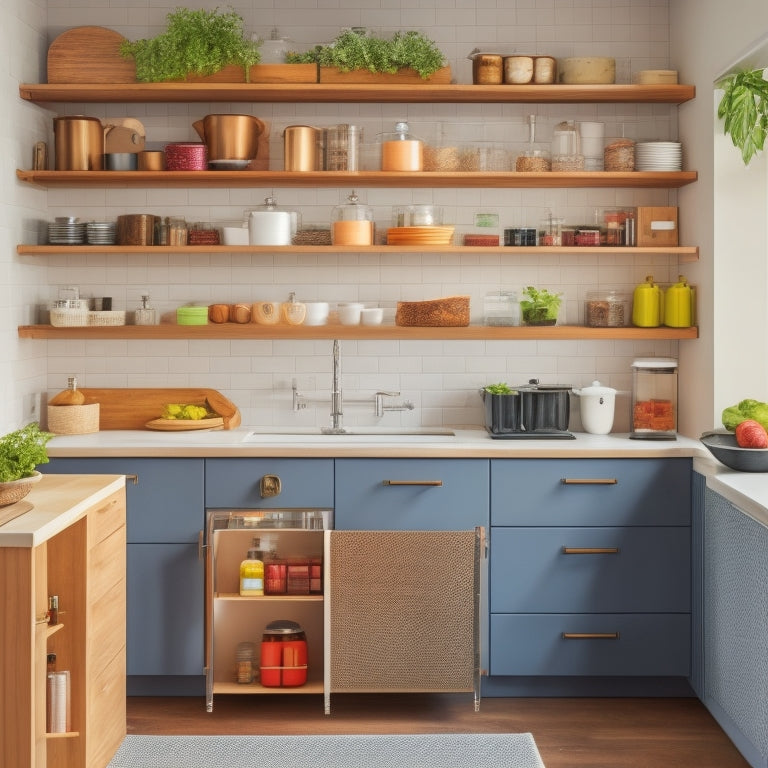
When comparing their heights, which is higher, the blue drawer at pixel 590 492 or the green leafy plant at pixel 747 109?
the green leafy plant at pixel 747 109

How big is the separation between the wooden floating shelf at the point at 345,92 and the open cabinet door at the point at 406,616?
186 centimetres

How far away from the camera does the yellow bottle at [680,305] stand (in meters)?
4.45

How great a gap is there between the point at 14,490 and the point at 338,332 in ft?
6.67

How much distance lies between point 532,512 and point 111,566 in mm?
1650

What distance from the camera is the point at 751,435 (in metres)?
3.65

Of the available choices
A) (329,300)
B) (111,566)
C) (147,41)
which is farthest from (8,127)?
(111,566)

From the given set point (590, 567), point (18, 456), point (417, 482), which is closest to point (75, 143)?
point (417, 482)

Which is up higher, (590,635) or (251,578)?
(251,578)

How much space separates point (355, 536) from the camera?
3.84m

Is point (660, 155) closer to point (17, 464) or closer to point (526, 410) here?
point (526, 410)

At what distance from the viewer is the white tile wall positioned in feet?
15.3

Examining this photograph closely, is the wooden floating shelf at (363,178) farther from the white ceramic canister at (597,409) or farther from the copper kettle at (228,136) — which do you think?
the white ceramic canister at (597,409)

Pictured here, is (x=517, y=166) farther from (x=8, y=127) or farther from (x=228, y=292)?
(x=8, y=127)

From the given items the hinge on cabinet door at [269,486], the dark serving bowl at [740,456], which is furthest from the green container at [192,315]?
the dark serving bowl at [740,456]
